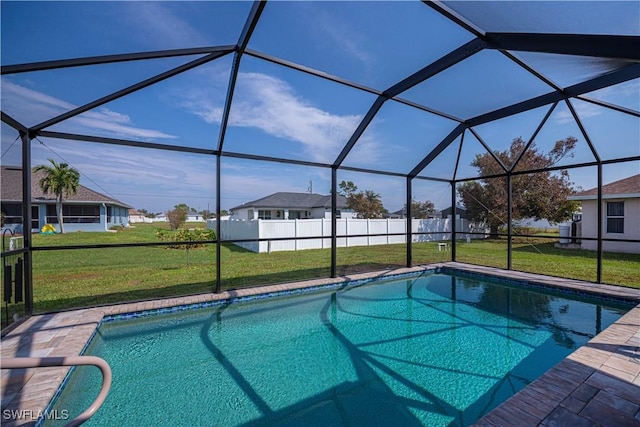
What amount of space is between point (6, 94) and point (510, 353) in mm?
6546

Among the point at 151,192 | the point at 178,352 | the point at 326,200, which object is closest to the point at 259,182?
the point at 151,192

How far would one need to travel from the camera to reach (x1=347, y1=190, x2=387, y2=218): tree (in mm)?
19844

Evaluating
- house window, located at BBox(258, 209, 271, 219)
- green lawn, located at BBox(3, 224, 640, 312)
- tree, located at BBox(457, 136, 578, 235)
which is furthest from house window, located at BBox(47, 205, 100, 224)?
tree, located at BBox(457, 136, 578, 235)

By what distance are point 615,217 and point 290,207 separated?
15447 mm

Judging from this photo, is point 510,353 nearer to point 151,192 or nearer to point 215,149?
point 215,149

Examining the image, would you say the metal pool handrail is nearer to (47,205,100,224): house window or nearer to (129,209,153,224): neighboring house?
(47,205,100,224): house window

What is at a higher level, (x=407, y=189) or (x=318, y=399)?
(x=407, y=189)

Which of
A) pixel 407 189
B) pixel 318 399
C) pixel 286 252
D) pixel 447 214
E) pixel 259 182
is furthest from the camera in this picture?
pixel 447 214

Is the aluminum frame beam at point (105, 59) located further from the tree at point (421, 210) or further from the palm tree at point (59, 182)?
the tree at point (421, 210)

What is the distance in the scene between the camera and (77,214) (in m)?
17.3

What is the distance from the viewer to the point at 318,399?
2926 millimetres

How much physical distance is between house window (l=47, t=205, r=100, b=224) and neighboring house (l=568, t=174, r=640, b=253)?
82.8 ft

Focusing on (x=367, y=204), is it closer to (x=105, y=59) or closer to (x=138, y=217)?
(x=105, y=59)

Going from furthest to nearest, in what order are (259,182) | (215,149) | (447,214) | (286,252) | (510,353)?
1. (447,214)
2. (286,252)
3. (259,182)
4. (215,149)
5. (510,353)
